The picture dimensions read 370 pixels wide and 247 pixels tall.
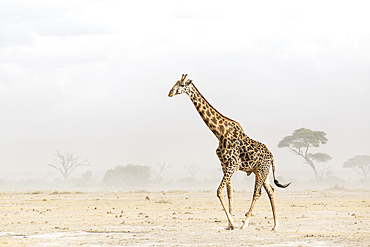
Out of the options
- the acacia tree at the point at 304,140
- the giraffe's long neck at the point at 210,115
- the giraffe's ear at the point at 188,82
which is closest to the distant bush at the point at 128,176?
the acacia tree at the point at 304,140

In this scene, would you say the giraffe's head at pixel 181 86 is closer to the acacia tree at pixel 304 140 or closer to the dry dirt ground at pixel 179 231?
the dry dirt ground at pixel 179 231

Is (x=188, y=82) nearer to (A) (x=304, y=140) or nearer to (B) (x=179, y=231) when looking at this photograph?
(B) (x=179, y=231)

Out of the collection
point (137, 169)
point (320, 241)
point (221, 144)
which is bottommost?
point (320, 241)

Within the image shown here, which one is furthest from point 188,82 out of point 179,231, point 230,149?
point 179,231

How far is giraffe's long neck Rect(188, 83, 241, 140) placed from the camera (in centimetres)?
1345

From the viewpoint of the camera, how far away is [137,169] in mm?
90438

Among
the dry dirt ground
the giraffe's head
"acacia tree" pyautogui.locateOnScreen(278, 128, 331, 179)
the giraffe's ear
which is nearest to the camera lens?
the dry dirt ground

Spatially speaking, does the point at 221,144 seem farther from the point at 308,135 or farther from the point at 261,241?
the point at 308,135

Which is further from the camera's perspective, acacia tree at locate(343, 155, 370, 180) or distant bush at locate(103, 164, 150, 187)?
acacia tree at locate(343, 155, 370, 180)

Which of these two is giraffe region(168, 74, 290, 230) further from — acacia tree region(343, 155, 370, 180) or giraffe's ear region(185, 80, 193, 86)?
acacia tree region(343, 155, 370, 180)

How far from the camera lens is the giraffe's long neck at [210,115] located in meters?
13.4

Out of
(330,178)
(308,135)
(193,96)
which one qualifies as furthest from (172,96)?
(330,178)

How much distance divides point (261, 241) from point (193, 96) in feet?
13.8

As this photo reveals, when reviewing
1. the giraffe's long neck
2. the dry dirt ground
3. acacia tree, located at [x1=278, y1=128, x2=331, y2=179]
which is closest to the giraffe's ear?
the giraffe's long neck
